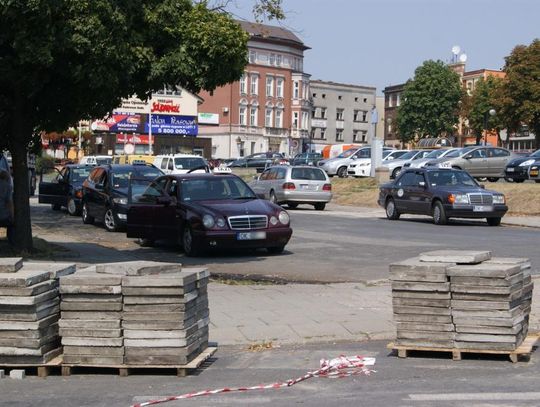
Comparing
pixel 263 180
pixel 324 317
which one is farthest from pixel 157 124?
pixel 324 317

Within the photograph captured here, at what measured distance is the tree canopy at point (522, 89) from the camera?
252ft

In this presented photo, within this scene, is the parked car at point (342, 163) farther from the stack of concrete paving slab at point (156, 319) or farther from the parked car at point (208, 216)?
the stack of concrete paving slab at point (156, 319)

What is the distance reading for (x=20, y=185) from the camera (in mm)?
16891

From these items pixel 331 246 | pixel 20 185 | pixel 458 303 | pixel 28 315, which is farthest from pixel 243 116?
pixel 28 315

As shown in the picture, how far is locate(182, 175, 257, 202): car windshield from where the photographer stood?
18438 mm

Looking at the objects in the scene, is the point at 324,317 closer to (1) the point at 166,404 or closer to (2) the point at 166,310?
(2) the point at 166,310

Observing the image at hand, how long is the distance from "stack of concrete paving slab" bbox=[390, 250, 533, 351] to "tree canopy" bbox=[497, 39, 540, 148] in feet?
232

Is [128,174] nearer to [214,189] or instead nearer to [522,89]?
[214,189]

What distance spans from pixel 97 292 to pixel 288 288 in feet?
18.9

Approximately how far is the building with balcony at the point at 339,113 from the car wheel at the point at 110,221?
3788 inches


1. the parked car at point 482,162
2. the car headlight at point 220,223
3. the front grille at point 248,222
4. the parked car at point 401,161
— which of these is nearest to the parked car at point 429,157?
the parked car at point 401,161

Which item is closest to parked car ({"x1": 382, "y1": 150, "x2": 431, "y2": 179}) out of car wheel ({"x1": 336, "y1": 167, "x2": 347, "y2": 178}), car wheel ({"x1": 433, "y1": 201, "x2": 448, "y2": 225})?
car wheel ({"x1": 336, "y1": 167, "x2": 347, "y2": 178})

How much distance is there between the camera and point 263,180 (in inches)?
1396

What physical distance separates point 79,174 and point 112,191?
7.02 m
